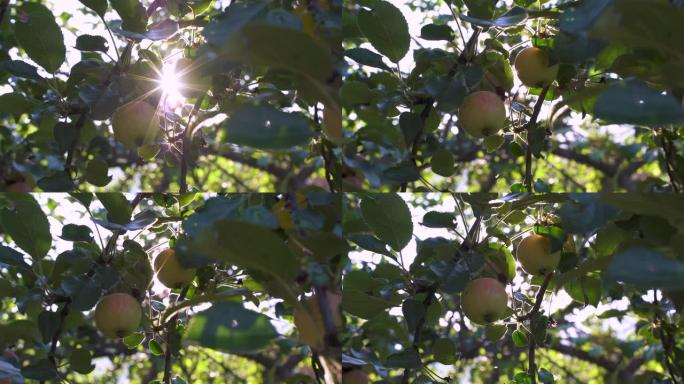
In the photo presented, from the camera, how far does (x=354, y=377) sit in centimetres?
81

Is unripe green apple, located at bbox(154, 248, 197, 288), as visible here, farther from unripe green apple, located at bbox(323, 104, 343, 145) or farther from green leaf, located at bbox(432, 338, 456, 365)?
green leaf, located at bbox(432, 338, 456, 365)

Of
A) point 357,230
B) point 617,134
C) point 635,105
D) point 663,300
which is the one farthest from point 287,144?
point 617,134

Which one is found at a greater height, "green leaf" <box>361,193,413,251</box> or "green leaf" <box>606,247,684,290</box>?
"green leaf" <box>361,193,413,251</box>

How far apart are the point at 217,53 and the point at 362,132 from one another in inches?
12.1

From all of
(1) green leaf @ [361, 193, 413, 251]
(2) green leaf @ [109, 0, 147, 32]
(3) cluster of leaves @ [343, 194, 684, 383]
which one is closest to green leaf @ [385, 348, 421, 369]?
(3) cluster of leaves @ [343, 194, 684, 383]

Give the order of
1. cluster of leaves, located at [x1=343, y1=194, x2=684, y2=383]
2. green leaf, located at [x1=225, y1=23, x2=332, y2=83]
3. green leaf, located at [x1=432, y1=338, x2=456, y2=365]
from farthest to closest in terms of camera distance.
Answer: green leaf, located at [x1=432, y1=338, x2=456, y2=365]
cluster of leaves, located at [x1=343, y1=194, x2=684, y2=383]
green leaf, located at [x1=225, y1=23, x2=332, y2=83]

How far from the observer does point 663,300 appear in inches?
43.3

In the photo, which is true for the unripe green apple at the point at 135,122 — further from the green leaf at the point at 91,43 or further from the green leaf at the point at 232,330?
the green leaf at the point at 232,330

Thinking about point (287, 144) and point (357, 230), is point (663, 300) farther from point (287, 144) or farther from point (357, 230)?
point (287, 144)

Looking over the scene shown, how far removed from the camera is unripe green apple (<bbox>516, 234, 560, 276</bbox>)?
2.64 feet

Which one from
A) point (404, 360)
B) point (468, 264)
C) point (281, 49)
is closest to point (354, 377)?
point (404, 360)

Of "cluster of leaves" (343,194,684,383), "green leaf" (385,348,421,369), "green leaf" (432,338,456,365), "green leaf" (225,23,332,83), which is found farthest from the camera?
"green leaf" (432,338,456,365)

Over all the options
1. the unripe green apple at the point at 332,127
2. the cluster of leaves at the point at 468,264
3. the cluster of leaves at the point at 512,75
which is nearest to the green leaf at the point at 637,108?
the cluster of leaves at the point at 512,75

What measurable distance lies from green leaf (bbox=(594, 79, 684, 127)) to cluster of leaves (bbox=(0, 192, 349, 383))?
0.19m
